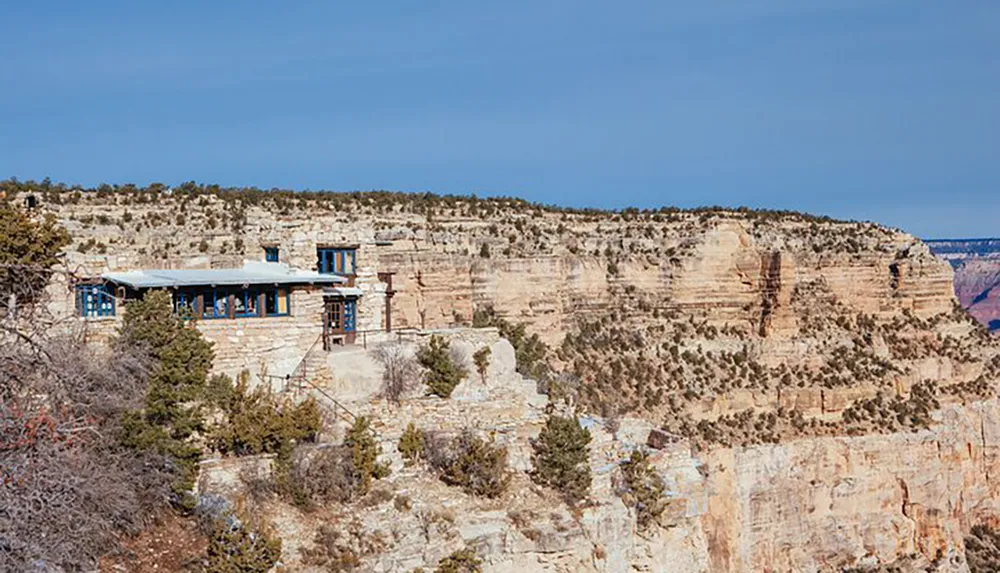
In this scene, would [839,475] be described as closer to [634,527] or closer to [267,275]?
[634,527]

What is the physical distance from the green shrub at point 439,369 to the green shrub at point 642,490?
423 centimetres

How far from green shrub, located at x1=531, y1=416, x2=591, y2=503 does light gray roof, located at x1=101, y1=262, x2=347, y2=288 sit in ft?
19.6

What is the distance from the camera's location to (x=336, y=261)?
1122 inches

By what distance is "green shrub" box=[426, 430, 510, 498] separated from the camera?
74.8 feet

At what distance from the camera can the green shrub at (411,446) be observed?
903 inches

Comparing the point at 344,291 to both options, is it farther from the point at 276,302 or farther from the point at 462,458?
the point at 462,458

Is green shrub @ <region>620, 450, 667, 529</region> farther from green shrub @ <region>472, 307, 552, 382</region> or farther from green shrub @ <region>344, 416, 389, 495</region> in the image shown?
green shrub @ <region>472, 307, 552, 382</region>

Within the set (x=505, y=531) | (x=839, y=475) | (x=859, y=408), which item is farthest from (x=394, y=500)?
(x=859, y=408)

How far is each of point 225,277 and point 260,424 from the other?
14.4 feet

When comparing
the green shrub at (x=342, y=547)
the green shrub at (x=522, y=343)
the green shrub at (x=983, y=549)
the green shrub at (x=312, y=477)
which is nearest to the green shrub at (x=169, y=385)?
the green shrub at (x=312, y=477)

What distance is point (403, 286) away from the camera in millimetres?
39156

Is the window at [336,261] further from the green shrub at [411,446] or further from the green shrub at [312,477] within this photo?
the green shrub at [312,477]

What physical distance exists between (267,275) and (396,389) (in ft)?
12.6

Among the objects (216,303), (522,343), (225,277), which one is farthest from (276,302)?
(522,343)
